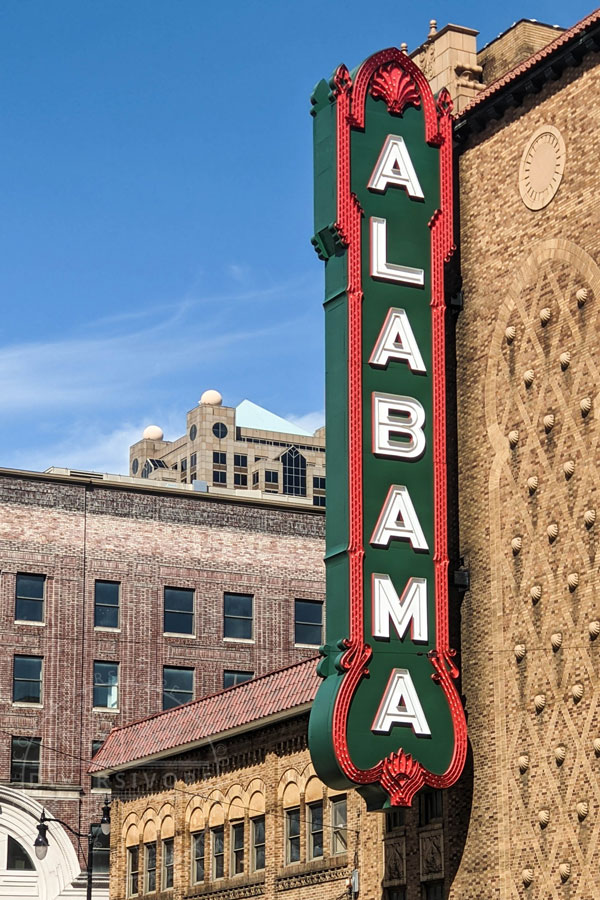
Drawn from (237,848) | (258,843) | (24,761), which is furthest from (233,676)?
(258,843)

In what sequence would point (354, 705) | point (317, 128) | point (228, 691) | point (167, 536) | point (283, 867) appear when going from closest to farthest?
point (354, 705), point (317, 128), point (283, 867), point (228, 691), point (167, 536)

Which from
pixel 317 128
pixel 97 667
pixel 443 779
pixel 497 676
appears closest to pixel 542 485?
pixel 497 676

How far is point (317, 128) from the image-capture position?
1567 inches

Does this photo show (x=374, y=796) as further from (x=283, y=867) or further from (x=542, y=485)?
(x=283, y=867)

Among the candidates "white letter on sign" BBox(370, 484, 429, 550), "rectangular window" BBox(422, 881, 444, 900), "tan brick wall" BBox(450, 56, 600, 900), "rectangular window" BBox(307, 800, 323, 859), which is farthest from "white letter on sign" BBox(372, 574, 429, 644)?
"rectangular window" BBox(307, 800, 323, 859)

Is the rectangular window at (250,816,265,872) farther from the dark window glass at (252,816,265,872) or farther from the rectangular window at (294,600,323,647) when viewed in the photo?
the rectangular window at (294,600,323,647)

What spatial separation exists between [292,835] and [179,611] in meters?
25.1

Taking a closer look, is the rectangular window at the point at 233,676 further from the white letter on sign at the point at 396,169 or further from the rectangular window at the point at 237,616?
the white letter on sign at the point at 396,169

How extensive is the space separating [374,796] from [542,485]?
7.23 meters

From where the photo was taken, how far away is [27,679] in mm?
67438

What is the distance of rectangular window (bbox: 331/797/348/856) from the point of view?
4350 cm

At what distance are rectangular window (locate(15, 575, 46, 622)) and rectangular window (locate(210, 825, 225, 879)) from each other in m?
20.0

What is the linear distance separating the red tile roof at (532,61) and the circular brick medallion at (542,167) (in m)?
1.37

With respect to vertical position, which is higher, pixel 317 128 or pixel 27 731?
pixel 317 128
